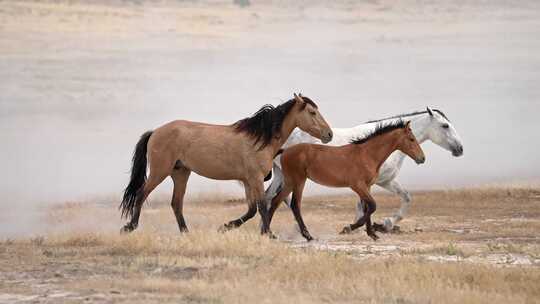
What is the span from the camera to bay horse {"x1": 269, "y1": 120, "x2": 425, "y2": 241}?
16.2m

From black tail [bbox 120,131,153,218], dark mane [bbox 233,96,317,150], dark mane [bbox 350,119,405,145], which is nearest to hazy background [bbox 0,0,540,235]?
black tail [bbox 120,131,153,218]

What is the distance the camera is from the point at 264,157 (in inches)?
620

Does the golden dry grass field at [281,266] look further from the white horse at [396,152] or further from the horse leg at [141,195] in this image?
the horse leg at [141,195]

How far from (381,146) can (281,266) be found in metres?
3.49

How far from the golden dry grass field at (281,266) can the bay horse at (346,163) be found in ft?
1.52

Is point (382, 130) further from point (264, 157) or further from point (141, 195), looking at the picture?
point (141, 195)

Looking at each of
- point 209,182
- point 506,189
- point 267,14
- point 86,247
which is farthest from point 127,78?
point 86,247

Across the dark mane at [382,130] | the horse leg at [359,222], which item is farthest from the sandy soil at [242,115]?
the dark mane at [382,130]

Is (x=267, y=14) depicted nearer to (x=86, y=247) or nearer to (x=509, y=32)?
(x=509, y=32)

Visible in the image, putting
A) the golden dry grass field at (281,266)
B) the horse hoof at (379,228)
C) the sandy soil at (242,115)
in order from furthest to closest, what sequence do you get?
the horse hoof at (379,228), the sandy soil at (242,115), the golden dry grass field at (281,266)

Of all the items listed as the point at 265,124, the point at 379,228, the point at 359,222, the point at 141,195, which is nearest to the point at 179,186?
the point at 141,195

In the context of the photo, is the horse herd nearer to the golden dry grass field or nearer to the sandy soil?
the sandy soil

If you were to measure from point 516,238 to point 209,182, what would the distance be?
10.4m

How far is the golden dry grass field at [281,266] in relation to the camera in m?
12.0
